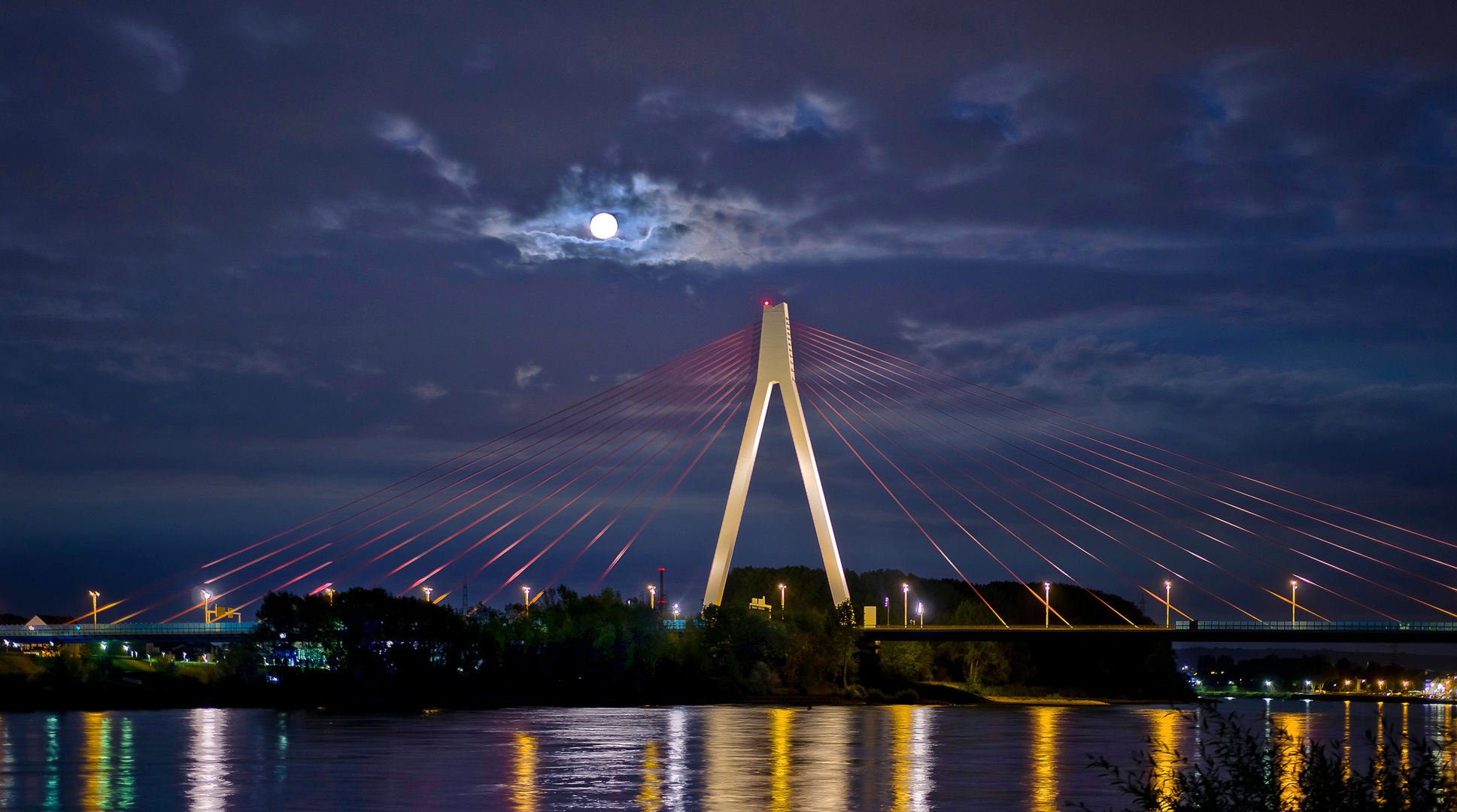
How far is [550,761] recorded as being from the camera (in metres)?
35.8

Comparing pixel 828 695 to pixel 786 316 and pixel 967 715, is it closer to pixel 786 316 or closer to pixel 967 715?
pixel 967 715

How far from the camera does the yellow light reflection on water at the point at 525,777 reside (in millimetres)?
25755

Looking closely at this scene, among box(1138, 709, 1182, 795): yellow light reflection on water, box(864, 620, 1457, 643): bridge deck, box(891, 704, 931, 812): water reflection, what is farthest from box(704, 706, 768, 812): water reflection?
box(864, 620, 1457, 643): bridge deck

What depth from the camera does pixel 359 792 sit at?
1086 inches

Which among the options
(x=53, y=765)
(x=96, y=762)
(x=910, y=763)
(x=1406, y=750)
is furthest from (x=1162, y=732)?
(x=53, y=765)

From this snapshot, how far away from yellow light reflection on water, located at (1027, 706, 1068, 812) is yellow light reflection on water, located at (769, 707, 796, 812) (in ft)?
17.7

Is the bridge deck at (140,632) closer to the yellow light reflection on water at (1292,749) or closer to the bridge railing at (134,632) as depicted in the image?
the bridge railing at (134,632)

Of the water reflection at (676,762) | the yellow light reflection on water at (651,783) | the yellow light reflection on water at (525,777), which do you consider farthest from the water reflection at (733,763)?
the yellow light reflection on water at (525,777)

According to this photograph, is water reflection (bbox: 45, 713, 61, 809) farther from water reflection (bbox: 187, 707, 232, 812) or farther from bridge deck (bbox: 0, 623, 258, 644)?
bridge deck (bbox: 0, 623, 258, 644)

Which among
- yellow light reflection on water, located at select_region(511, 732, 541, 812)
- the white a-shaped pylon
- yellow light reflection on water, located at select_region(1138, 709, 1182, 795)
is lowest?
yellow light reflection on water, located at select_region(1138, 709, 1182, 795)

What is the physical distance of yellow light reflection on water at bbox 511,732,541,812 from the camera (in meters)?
25.8

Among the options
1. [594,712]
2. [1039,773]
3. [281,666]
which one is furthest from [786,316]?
[1039,773]

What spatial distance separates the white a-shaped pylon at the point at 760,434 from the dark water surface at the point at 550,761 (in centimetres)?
1245

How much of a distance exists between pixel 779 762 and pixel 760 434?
124 feet
